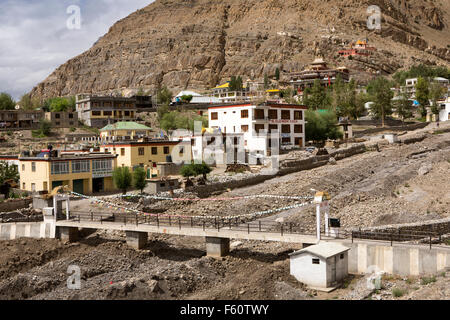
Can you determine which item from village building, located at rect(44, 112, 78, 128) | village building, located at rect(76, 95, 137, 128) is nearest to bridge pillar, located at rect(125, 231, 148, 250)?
village building, located at rect(44, 112, 78, 128)

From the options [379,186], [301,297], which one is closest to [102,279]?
[301,297]

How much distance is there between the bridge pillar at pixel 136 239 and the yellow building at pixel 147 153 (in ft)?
65.8

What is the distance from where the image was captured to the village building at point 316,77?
126 metres

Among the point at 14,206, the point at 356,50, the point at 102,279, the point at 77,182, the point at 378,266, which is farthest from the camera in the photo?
the point at 356,50

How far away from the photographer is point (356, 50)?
166 m

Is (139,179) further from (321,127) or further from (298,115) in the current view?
(321,127)

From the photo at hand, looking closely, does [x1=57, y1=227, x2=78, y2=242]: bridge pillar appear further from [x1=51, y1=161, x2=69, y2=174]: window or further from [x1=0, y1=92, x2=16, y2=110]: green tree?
[x1=0, y1=92, x2=16, y2=110]: green tree

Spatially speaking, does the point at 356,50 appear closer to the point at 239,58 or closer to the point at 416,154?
the point at 239,58

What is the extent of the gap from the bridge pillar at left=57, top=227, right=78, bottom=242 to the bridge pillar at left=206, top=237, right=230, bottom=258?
10.3m

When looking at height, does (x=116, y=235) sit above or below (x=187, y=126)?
below

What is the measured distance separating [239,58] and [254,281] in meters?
161

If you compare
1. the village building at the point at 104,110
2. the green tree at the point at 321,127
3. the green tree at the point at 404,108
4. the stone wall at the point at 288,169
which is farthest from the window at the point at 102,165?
the green tree at the point at 404,108

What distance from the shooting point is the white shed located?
22.0 meters

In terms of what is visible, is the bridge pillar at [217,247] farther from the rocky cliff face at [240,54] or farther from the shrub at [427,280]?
the rocky cliff face at [240,54]
